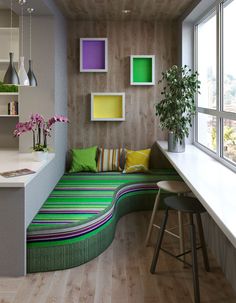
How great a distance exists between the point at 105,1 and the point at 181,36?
1194mm

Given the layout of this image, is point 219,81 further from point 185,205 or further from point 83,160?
point 83,160

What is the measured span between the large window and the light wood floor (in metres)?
1.11

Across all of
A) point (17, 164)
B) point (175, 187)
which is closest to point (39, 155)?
point (17, 164)

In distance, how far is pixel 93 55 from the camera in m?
5.44

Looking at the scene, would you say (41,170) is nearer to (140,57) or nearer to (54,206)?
(54,206)

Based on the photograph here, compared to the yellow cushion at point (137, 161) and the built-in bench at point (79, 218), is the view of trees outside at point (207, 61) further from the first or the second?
the built-in bench at point (79, 218)

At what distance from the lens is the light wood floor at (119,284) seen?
2.81m

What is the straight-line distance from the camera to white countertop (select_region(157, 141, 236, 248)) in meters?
2.17

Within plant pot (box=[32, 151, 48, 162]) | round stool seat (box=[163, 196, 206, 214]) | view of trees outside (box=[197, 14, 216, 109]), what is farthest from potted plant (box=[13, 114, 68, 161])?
view of trees outside (box=[197, 14, 216, 109])

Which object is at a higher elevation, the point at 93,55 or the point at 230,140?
the point at 93,55

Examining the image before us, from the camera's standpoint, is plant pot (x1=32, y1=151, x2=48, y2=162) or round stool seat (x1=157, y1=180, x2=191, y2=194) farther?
plant pot (x1=32, y1=151, x2=48, y2=162)

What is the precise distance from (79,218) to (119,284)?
67 cm

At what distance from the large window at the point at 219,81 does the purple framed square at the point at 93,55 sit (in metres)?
1.27

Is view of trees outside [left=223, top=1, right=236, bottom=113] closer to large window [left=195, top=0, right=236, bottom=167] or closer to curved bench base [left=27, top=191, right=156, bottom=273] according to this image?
large window [left=195, top=0, right=236, bottom=167]
